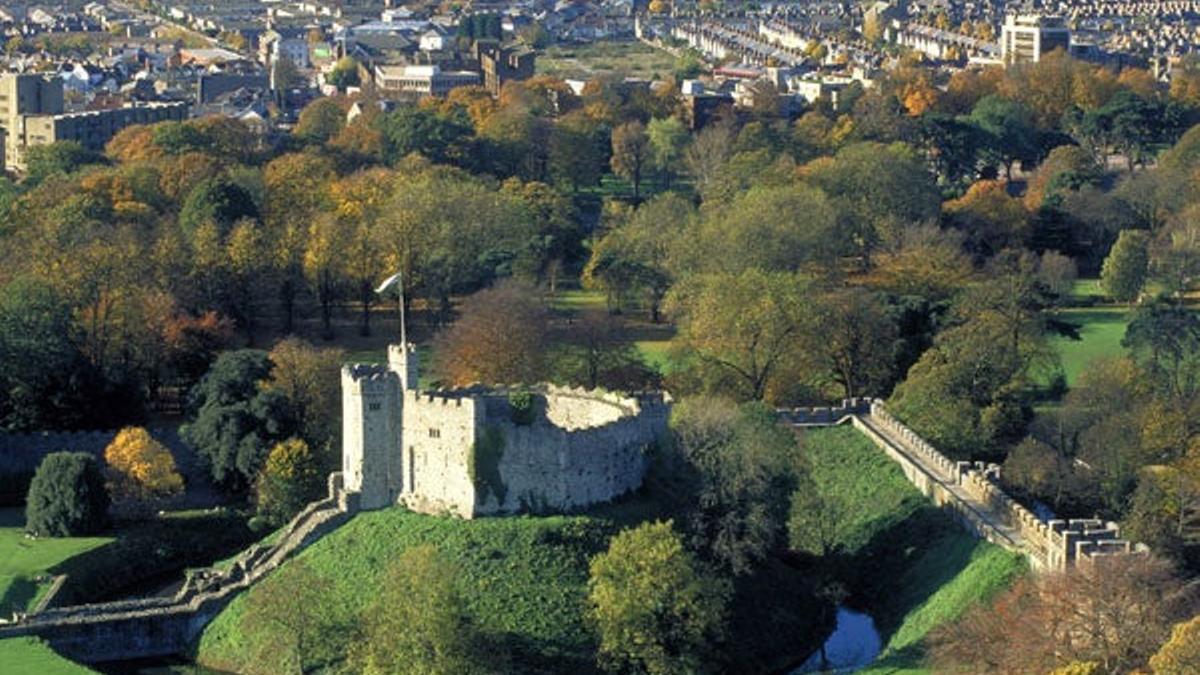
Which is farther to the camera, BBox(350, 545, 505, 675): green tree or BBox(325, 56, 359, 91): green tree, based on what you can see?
BBox(325, 56, 359, 91): green tree

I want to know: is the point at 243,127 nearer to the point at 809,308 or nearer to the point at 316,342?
the point at 316,342

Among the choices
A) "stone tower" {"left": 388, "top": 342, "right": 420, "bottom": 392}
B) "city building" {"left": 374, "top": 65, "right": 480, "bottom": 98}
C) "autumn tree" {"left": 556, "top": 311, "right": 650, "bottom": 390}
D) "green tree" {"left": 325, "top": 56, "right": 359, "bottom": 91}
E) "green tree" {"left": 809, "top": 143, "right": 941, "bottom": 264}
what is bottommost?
"green tree" {"left": 325, "top": 56, "right": 359, "bottom": 91}

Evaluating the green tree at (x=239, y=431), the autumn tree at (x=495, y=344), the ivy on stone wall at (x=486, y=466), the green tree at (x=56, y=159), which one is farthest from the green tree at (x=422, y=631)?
the green tree at (x=56, y=159)

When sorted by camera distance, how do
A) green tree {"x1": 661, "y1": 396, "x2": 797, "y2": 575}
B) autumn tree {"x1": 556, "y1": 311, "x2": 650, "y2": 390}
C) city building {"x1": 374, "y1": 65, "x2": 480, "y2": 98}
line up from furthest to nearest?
city building {"x1": 374, "y1": 65, "x2": 480, "y2": 98} < autumn tree {"x1": 556, "y1": 311, "x2": 650, "y2": 390} < green tree {"x1": 661, "y1": 396, "x2": 797, "y2": 575}

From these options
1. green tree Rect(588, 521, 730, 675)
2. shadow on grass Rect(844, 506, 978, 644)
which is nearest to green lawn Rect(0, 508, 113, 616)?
green tree Rect(588, 521, 730, 675)

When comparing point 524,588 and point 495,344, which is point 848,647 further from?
point 495,344

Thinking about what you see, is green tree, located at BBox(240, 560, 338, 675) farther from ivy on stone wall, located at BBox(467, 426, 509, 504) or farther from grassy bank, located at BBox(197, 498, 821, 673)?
ivy on stone wall, located at BBox(467, 426, 509, 504)
